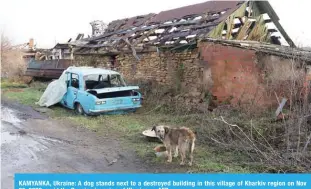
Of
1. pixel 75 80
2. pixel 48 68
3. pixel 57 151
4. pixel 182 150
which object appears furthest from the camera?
pixel 48 68

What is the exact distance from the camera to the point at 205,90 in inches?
452

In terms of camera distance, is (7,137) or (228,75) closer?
(7,137)

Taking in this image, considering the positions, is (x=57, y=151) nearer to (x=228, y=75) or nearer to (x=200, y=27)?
(x=228, y=75)

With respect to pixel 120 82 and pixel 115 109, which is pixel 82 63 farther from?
pixel 115 109

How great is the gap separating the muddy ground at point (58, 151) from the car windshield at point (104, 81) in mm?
2496

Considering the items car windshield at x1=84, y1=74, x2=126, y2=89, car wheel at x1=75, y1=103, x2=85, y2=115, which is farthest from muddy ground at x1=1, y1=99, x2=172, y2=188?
car windshield at x1=84, y1=74, x2=126, y2=89

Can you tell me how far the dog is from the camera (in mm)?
6395

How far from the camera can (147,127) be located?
9.62 meters

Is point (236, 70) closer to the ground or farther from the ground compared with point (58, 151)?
farther from the ground

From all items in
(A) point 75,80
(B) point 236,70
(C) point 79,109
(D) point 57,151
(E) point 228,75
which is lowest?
(C) point 79,109

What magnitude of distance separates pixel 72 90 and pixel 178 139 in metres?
7.16

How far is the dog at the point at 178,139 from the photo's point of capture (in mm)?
6395

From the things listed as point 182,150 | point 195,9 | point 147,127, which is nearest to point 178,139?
point 182,150

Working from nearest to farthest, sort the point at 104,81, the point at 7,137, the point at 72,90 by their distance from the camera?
the point at 7,137, the point at 72,90, the point at 104,81
